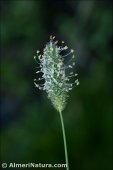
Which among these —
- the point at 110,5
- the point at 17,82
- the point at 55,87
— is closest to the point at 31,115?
the point at 17,82

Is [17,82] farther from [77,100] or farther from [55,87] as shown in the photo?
[55,87]

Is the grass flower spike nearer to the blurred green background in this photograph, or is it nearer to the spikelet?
the spikelet

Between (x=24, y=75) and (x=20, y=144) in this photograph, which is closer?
(x=20, y=144)

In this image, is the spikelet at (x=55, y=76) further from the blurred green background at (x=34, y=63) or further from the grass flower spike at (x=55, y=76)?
the blurred green background at (x=34, y=63)

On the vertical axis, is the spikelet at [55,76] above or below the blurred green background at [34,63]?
below

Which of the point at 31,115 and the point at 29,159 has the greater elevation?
the point at 31,115

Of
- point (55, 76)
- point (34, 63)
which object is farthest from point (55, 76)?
point (34, 63)

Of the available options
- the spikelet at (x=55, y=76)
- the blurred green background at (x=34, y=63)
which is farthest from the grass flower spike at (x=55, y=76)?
the blurred green background at (x=34, y=63)

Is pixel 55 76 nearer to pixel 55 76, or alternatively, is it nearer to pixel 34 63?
pixel 55 76

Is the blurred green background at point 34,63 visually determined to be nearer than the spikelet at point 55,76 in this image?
No
